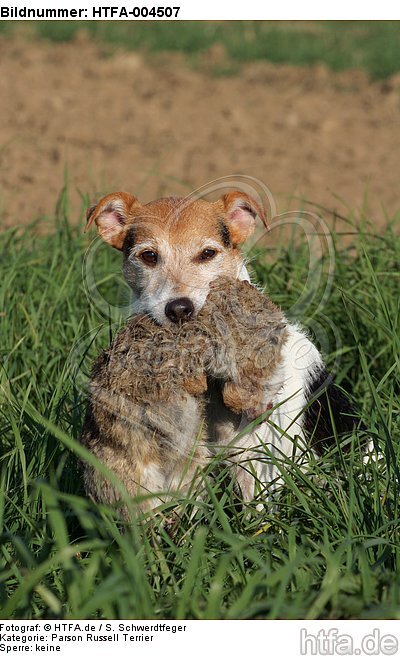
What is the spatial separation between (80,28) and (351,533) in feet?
36.1

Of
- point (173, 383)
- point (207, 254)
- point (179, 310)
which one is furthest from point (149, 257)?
point (173, 383)

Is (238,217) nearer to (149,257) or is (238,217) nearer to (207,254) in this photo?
(207,254)

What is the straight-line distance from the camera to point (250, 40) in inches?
523

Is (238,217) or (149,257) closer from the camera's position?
(149,257)

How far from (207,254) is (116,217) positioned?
54 cm

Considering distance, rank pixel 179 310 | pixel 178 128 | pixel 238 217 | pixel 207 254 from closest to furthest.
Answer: pixel 179 310
pixel 207 254
pixel 238 217
pixel 178 128

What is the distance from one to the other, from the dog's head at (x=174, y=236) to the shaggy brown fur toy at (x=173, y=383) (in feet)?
2.03

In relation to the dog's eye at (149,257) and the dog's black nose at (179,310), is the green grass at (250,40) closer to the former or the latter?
the dog's eye at (149,257)

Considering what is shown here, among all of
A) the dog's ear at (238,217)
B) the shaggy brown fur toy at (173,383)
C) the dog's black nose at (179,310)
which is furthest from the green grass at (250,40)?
the shaggy brown fur toy at (173,383)

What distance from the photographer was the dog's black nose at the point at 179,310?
4.04 meters

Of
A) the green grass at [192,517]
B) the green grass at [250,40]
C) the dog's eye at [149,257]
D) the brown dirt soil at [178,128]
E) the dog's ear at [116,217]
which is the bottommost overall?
the green grass at [192,517]

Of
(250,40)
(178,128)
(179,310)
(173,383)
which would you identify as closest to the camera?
(173,383)

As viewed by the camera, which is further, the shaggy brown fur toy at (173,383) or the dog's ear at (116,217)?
the dog's ear at (116,217)
